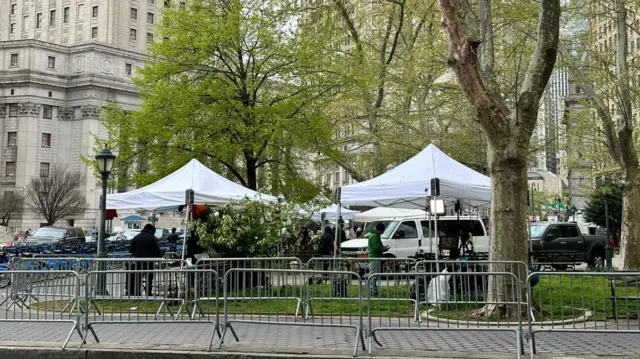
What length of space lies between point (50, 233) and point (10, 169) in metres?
53.3

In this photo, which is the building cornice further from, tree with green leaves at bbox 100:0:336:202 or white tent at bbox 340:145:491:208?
white tent at bbox 340:145:491:208

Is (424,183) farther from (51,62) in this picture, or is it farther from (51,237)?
(51,62)

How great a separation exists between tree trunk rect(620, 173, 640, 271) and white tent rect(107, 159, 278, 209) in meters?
11.1

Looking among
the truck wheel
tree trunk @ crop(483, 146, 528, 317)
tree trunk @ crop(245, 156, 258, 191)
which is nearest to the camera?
tree trunk @ crop(483, 146, 528, 317)

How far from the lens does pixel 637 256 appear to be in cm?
2027

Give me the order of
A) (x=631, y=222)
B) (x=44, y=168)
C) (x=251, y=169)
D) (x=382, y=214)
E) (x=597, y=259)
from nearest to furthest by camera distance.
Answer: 1. (x=631, y=222)
2. (x=251, y=169)
3. (x=597, y=259)
4. (x=382, y=214)
5. (x=44, y=168)

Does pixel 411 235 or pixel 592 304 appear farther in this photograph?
pixel 411 235

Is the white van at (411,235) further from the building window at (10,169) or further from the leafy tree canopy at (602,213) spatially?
the building window at (10,169)

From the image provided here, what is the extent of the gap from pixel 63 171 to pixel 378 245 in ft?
221

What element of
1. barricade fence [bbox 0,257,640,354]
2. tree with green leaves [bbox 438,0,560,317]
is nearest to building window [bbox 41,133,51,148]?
barricade fence [bbox 0,257,640,354]

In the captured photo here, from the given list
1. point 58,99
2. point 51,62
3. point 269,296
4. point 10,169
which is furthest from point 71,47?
point 269,296

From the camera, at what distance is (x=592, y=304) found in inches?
391

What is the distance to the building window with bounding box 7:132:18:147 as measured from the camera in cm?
8438

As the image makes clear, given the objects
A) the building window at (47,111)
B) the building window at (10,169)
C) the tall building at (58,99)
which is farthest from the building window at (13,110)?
the building window at (10,169)
